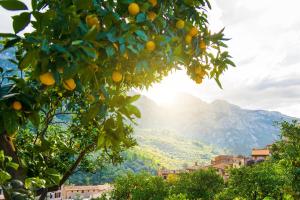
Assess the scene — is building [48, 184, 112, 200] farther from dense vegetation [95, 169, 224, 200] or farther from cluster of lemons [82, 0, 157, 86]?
cluster of lemons [82, 0, 157, 86]

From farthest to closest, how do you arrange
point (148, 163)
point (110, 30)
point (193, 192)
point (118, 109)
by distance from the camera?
point (148, 163) → point (193, 192) → point (118, 109) → point (110, 30)

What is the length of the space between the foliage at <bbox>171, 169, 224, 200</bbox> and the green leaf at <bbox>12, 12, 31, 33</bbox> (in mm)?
40703

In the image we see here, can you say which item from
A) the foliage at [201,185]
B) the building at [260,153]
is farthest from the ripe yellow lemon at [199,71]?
the building at [260,153]

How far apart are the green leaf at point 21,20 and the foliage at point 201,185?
134 ft

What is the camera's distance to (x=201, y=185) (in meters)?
41.9

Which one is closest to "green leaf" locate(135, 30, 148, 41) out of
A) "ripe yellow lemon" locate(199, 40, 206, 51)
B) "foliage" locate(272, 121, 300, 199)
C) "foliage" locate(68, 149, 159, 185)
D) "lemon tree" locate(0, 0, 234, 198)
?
"lemon tree" locate(0, 0, 234, 198)

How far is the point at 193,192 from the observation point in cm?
4150

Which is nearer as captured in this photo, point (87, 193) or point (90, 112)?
point (90, 112)

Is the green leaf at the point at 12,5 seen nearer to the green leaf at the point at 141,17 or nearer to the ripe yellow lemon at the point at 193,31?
the green leaf at the point at 141,17

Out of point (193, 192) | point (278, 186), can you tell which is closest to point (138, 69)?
point (278, 186)

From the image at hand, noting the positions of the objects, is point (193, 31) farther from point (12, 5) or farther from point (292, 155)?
point (292, 155)

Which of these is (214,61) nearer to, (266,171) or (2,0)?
(2,0)

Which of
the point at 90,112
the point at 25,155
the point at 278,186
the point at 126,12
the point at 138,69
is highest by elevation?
the point at 126,12

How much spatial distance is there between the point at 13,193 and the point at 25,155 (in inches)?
64.5
